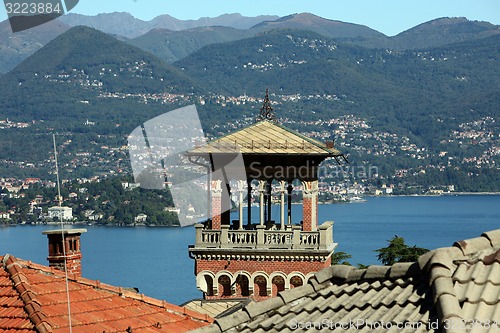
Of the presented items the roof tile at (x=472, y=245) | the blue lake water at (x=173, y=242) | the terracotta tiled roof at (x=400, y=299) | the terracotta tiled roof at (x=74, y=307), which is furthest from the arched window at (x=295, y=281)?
the blue lake water at (x=173, y=242)

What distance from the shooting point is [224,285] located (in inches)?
917

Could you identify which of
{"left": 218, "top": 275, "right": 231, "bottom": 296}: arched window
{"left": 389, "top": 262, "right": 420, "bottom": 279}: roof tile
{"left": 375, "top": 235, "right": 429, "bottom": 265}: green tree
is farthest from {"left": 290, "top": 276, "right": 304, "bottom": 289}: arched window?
{"left": 389, "top": 262, "right": 420, "bottom": 279}: roof tile

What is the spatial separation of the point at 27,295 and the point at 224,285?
11.1 metres

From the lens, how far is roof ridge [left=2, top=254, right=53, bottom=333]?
452 inches

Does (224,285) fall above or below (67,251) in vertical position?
below

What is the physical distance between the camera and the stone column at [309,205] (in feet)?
76.9

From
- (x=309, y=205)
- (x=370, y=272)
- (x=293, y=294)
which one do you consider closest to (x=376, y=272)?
(x=370, y=272)

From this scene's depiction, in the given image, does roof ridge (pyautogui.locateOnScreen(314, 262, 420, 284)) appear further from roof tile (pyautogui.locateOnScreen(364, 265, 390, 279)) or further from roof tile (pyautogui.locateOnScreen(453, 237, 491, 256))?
roof tile (pyautogui.locateOnScreen(453, 237, 491, 256))

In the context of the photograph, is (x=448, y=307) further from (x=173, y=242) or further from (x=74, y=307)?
(x=173, y=242)

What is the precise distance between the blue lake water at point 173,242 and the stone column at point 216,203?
135 ft

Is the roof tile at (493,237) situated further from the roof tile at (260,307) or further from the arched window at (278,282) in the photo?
the arched window at (278,282)

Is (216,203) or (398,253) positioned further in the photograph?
(398,253)

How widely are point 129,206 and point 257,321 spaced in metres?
146

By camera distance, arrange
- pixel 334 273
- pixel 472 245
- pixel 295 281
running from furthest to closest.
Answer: pixel 295 281, pixel 334 273, pixel 472 245
